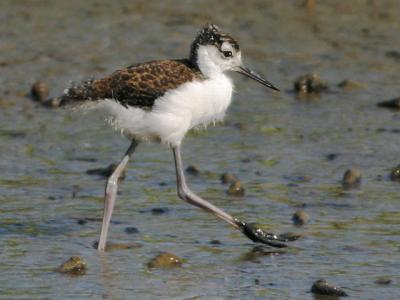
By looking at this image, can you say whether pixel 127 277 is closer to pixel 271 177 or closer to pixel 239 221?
pixel 239 221

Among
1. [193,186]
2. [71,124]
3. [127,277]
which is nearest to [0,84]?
[71,124]

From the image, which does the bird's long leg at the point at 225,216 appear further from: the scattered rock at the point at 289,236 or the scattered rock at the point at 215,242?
the scattered rock at the point at 215,242

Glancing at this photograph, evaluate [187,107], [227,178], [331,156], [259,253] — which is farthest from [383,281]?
[331,156]

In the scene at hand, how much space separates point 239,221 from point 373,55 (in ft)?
16.5

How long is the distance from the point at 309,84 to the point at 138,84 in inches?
160

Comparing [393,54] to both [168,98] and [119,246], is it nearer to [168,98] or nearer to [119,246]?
[168,98]

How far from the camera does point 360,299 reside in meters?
6.67

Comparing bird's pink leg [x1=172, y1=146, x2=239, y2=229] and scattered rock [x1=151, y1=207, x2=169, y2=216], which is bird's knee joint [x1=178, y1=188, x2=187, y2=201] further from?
scattered rock [x1=151, y1=207, x2=169, y2=216]

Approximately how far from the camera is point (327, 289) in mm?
6648

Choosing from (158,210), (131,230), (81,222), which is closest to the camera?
(131,230)

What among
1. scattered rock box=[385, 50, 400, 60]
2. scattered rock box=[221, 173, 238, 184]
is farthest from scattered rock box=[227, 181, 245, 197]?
scattered rock box=[385, 50, 400, 60]

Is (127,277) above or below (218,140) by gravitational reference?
below

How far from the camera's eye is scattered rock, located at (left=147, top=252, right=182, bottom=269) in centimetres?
727

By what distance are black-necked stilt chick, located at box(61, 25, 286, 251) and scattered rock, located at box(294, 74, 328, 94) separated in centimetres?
353
